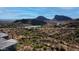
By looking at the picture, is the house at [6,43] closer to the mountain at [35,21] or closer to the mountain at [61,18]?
the mountain at [35,21]

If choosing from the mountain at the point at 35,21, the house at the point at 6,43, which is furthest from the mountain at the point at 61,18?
the house at the point at 6,43

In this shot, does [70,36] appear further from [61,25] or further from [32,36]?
[32,36]

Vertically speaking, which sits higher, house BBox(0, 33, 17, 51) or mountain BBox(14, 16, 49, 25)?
mountain BBox(14, 16, 49, 25)

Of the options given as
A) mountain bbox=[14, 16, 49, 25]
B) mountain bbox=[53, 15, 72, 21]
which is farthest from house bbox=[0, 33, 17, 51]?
→ mountain bbox=[53, 15, 72, 21]

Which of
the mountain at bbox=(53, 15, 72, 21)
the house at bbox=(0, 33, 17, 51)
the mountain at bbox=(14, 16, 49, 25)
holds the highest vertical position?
the mountain at bbox=(53, 15, 72, 21)

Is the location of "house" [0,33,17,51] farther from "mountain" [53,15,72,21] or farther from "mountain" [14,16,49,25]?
"mountain" [53,15,72,21]

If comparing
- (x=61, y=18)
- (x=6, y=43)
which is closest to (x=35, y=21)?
(x=61, y=18)
